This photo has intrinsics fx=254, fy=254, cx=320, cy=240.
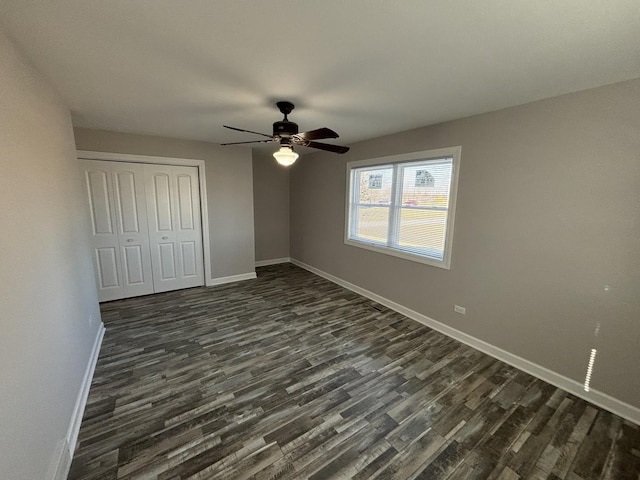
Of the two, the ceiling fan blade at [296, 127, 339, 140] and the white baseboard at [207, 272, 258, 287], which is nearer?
the ceiling fan blade at [296, 127, 339, 140]

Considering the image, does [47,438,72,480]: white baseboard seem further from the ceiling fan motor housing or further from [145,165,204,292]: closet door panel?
[145,165,204,292]: closet door panel

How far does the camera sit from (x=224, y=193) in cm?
452

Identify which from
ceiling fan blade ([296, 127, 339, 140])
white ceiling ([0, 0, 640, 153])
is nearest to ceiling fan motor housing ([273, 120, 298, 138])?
ceiling fan blade ([296, 127, 339, 140])

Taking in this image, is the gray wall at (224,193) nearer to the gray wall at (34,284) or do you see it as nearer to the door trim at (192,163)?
the door trim at (192,163)

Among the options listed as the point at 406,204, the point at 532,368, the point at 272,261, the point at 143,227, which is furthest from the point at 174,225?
the point at 532,368

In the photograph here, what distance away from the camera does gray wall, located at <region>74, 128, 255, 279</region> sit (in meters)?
3.92

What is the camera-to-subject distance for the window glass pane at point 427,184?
10.1ft

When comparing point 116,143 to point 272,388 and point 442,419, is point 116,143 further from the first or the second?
point 442,419

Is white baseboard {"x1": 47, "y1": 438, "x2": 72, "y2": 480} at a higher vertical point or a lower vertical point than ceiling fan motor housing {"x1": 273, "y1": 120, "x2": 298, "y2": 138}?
lower

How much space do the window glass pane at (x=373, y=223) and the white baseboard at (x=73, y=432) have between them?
366 cm

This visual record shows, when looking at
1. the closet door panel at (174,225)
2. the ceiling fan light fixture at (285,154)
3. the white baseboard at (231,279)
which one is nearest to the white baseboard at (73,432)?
the closet door panel at (174,225)

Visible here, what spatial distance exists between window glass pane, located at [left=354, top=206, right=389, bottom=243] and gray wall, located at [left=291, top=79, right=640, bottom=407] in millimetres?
916

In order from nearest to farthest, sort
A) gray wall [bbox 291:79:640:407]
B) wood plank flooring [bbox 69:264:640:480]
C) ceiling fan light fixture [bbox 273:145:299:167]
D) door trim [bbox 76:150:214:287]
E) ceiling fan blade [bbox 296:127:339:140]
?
wood plank flooring [bbox 69:264:640:480] → gray wall [bbox 291:79:640:407] → ceiling fan blade [bbox 296:127:339:140] → ceiling fan light fixture [bbox 273:145:299:167] → door trim [bbox 76:150:214:287]

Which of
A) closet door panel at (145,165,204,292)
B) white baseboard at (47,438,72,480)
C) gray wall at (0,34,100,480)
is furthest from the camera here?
closet door panel at (145,165,204,292)
